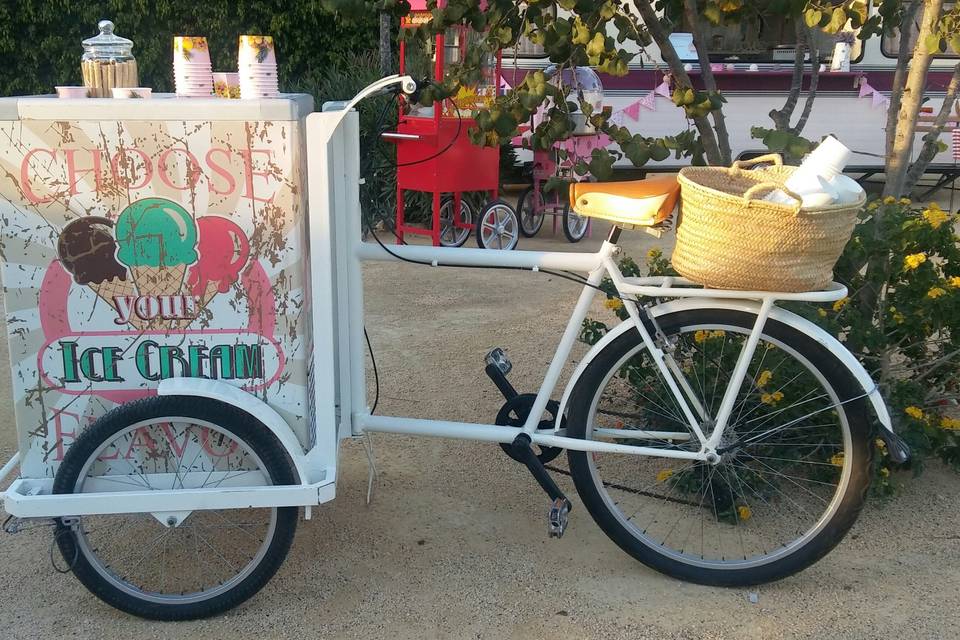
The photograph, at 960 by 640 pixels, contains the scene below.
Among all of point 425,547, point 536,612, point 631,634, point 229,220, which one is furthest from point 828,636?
point 229,220

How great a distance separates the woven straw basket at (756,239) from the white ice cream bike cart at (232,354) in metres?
0.09

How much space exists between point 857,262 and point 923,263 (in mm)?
239

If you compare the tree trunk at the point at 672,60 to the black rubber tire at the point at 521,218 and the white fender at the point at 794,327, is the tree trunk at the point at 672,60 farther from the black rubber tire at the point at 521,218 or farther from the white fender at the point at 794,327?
the black rubber tire at the point at 521,218

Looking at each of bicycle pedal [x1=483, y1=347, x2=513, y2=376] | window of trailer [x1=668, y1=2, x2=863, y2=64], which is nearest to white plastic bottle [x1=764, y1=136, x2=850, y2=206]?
bicycle pedal [x1=483, y1=347, x2=513, y2=376]

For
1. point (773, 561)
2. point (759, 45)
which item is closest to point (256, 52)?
point (773, 561)

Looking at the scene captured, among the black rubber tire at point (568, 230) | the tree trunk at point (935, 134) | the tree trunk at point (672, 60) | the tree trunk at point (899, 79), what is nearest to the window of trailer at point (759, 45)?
the black rubber tire at point (568, 230)

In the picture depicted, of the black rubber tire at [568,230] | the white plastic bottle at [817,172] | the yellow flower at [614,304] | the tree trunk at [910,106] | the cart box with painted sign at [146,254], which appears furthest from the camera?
the black rubber tire at [568,230]

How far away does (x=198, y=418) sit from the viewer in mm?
2621

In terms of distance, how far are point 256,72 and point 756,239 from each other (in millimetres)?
1458

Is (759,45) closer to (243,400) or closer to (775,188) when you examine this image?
(775,188)

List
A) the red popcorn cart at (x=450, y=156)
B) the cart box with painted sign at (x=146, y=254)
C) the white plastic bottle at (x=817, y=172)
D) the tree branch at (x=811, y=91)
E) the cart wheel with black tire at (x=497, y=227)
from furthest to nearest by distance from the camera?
the cart wheel with black tire at (x=497, y=227), the red popcorn cart at (x=450, y=156), the tree branch at (x=811, y=91), the white plastic bottle at (x=817, y=172), the cart box with painted sign at (x=146, y=254)

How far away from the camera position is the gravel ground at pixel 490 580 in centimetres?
273

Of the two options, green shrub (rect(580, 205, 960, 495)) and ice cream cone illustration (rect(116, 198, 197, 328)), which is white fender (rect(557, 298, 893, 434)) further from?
ice cream cone illustration (rect(116, 198, 197, 328))

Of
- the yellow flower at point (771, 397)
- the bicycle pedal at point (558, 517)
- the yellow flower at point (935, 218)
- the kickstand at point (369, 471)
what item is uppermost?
the yellow flower at point (935, 218)
